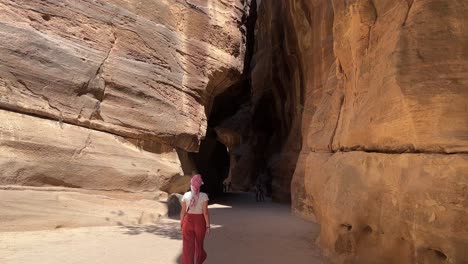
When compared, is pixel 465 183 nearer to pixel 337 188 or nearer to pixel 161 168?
pixel 337 188

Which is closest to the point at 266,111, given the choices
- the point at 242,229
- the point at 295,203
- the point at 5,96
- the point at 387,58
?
the point at 295,203

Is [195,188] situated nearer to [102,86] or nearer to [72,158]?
[72,158]

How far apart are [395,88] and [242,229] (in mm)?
5801

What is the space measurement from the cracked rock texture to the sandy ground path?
184 centimetres

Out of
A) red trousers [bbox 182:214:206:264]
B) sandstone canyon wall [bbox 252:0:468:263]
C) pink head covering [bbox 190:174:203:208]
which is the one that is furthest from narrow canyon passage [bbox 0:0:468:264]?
pink head covering [bbox 190:174:203:208]

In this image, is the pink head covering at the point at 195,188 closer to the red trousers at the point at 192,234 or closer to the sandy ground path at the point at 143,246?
the red trousers at the point at 192,234

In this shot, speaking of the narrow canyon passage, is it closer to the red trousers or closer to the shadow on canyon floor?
the shadow on canyon floor

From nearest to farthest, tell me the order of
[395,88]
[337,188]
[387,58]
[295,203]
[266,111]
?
1. [395,88]
2. [387,58]
3. [337,188]
4. [295,203]
5. [266,111]

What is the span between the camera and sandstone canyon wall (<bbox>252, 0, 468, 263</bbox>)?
4008mm

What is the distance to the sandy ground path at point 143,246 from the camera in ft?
18.6

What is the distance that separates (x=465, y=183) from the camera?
12.4ft

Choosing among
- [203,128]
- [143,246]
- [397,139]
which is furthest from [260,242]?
[203,128]

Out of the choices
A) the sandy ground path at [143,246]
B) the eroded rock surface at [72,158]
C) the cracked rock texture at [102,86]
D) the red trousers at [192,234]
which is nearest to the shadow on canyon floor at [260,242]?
the sandy ground path at [143,246]

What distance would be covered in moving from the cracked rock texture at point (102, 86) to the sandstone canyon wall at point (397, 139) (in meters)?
5.44
